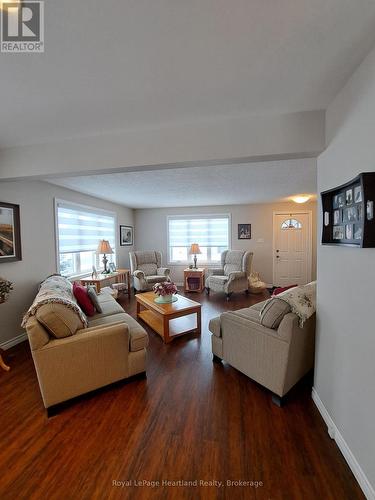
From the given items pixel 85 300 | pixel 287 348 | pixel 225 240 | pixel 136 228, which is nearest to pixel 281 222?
pixel 225 240

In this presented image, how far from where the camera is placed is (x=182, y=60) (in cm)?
117

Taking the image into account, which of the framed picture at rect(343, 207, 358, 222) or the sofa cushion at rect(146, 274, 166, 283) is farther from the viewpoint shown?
the sofa cushion at rect(146, 274, 166, 283)

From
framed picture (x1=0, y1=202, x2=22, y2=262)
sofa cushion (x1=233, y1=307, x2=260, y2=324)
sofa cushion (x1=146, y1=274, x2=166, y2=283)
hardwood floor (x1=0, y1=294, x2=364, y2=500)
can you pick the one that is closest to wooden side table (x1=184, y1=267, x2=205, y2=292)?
sofa cushion (x1=146, y1=274, x2=166, y2=283)

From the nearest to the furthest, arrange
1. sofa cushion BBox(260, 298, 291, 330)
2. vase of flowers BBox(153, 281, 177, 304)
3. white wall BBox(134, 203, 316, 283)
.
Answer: sofa cushion BBox(260, 298, 291, 330), vase of flowers BBox(153, 281, 177, 304), white wall BBox(134, 203, 316, 283)

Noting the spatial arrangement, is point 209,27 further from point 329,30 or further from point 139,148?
point 139,148

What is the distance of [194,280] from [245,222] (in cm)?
216

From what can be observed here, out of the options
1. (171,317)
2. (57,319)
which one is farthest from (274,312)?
(57,319)

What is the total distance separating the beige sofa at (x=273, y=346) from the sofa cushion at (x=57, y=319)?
4.80 feet

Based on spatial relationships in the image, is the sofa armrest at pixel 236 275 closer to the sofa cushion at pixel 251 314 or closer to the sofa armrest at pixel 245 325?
the sofa cushion at pixel 251 314

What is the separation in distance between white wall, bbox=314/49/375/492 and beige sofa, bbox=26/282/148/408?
1.62m

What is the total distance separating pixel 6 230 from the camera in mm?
2729

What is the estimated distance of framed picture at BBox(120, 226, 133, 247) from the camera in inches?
232

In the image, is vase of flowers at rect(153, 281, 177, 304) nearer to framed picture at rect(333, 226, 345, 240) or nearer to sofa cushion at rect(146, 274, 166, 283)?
sofa cushion at rect(146, 274, 166, 283)

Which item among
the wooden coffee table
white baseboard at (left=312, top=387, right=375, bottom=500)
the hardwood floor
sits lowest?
the hardwood floor
